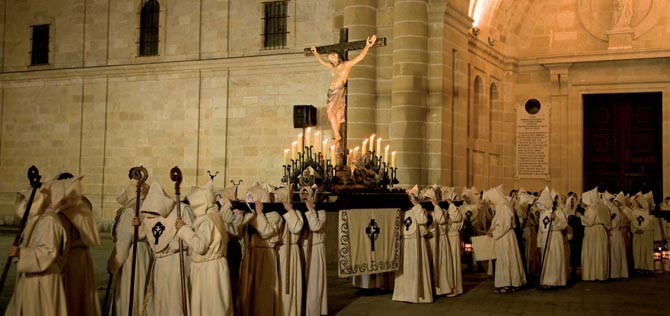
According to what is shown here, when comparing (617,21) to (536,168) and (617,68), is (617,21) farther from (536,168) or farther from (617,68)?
(536,168)

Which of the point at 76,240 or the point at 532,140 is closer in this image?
the point at 76,240

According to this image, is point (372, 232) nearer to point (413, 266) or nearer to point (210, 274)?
point (413, 266)

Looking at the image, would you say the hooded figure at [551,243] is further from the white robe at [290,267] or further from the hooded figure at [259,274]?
the hooded figure at [259,274]

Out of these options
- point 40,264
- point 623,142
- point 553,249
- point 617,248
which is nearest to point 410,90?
point 617,248

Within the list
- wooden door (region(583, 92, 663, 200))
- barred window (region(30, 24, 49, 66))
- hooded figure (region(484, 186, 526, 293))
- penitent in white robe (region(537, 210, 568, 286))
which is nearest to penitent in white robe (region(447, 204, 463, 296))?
hooded figure (region(484, 186, 526, 293))

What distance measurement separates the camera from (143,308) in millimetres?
9055

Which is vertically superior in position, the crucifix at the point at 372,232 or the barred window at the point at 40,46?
the barred window at the point at 40,46

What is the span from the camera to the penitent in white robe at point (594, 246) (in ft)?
51.0

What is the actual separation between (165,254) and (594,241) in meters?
10.3

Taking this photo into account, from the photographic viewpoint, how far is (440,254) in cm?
1294

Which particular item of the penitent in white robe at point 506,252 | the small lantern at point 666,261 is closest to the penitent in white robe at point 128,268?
the penitent in white robe at point 506,252

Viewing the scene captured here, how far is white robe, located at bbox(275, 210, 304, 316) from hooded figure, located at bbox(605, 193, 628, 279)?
8.41 meters

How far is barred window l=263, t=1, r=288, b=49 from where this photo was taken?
73.2ft

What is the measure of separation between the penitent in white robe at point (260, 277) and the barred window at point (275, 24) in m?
13.0
